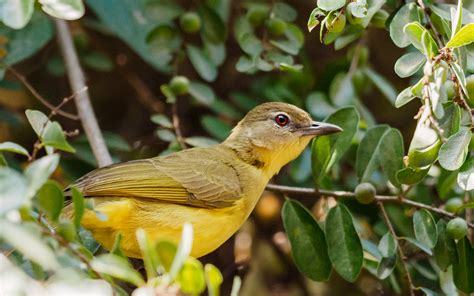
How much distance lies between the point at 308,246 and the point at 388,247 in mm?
400

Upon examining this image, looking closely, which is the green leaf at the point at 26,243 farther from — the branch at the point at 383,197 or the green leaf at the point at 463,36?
the branch at the point at 383,197

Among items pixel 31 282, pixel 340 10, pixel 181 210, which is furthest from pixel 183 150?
pixel 31 282

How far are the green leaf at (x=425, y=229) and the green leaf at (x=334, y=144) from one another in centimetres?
54

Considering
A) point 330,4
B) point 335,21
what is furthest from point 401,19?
point 330,4

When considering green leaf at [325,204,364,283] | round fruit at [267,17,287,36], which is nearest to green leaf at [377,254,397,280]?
green leaf at [325,204,364,283]

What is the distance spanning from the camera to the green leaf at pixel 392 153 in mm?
3584

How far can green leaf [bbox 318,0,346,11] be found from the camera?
2955mm

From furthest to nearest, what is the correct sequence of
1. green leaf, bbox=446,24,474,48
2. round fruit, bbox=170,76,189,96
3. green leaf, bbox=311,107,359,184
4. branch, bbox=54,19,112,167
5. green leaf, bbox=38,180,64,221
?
round fruit, bbox=170,76,189,96
branch, bbox=54,19,112,167
green leaf, bbox=311,107,359,184
green leaf, bbox=446,24,474,48
green leaf, bbox=38,180,64,221

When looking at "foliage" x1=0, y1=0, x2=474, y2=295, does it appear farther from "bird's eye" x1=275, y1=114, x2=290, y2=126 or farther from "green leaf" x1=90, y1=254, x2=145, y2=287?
"bird's eye" x1=275, y1=114, x2=290, y2=126

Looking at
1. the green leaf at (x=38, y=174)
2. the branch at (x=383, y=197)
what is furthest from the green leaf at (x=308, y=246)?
the green leaf at (x=38, y=174)

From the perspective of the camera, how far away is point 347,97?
4.57 m

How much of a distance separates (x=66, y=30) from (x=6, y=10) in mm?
2007

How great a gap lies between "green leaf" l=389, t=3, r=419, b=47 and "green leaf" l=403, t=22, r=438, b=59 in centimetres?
42

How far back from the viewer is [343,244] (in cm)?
360
